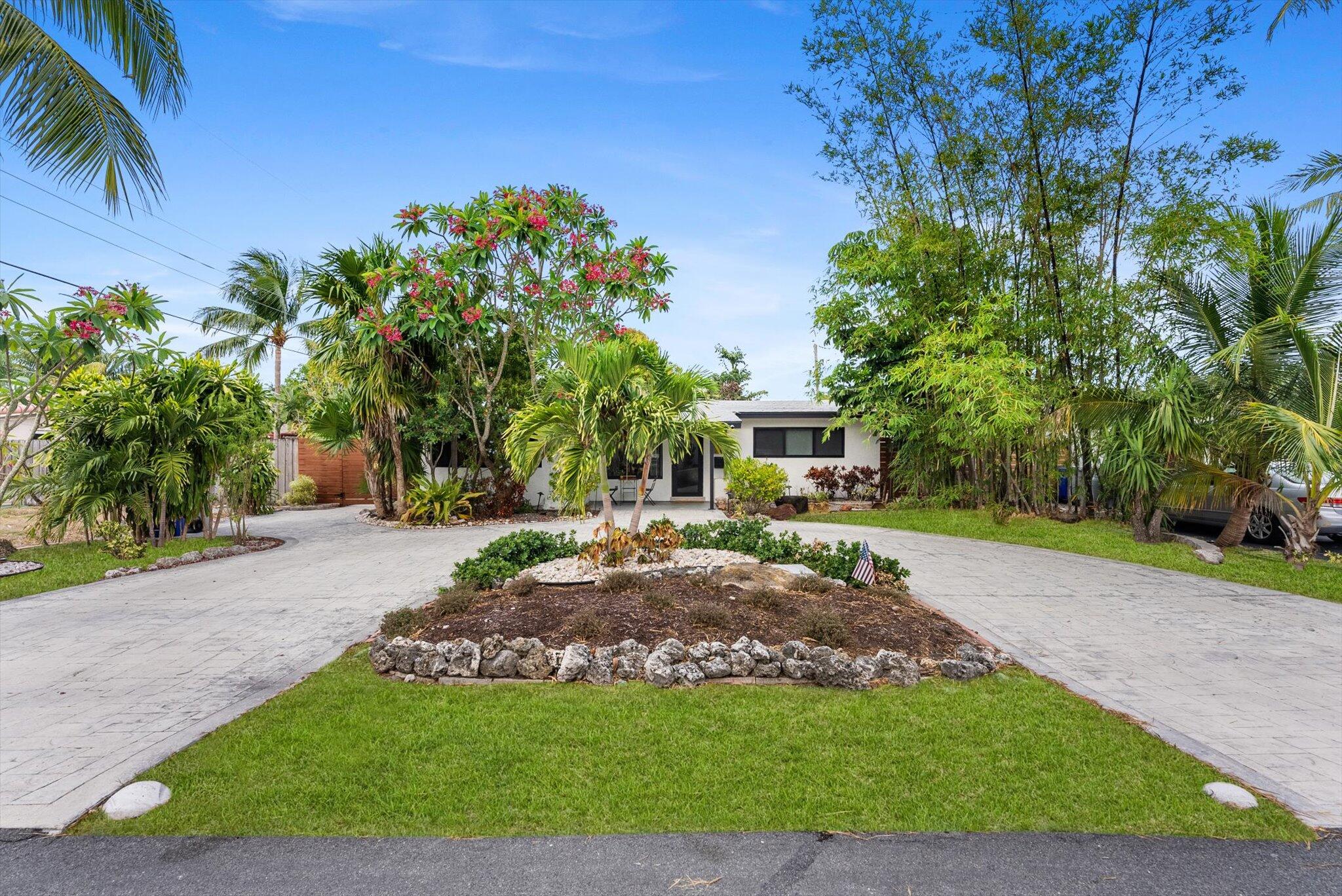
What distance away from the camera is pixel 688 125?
35.5 ft

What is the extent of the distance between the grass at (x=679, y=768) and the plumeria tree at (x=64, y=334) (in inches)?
262

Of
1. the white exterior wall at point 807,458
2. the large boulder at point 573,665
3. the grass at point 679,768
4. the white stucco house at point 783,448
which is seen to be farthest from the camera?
the white exterior wall at point 807,458

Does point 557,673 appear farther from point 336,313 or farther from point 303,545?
point 336,313

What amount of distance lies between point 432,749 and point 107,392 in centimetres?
900

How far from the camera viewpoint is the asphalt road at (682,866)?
229 cm

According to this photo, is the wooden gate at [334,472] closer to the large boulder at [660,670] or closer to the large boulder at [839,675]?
the large boulder at [660,670]

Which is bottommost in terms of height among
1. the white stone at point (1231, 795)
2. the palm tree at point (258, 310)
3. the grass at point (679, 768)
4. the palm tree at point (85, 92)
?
the white stone at point (1231, 795)

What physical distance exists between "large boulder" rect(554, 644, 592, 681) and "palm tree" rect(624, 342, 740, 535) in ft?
6.07

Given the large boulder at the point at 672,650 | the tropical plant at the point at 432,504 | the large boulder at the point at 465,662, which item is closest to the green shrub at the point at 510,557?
the large boulder at the point at 465,662

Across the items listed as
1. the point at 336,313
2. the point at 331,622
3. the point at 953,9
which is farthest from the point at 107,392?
the point at 953,9

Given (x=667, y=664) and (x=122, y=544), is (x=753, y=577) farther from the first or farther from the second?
(x=122, y=544)

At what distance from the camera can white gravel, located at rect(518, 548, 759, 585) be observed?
6195mm

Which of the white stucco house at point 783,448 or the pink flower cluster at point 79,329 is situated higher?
the pink flower cluster at point 79,329

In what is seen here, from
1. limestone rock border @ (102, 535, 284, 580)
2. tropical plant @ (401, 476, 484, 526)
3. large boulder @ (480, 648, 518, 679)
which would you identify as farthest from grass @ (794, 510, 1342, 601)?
limestone rock border @ (102, 535, 284, 580)
